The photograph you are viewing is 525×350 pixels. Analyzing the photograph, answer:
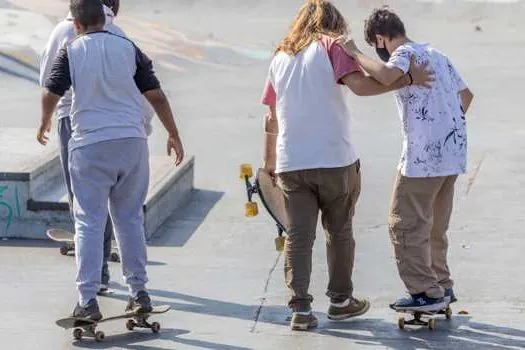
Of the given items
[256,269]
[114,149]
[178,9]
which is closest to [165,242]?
[256,269]

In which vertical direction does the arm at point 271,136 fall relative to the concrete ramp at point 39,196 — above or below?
above

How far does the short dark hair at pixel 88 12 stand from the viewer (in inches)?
245

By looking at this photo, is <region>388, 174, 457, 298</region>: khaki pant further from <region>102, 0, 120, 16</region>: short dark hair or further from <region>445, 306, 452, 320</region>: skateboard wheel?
<region>102, 0, 120, 16</region>: short dark hair

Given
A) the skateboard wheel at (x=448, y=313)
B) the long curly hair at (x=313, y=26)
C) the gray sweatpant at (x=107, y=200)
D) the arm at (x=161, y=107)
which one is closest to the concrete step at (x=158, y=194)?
the gray sweatpant at (x=107, y=200)

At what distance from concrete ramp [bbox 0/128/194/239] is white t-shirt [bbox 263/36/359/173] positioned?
83.7 inches

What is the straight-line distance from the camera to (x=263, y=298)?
701cm

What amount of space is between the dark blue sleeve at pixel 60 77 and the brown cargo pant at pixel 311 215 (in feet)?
3.76

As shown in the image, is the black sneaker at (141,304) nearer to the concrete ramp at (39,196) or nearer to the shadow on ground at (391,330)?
the shadow on ground at (391,330)

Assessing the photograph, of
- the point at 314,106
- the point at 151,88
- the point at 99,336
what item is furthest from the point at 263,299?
the point at 151,88

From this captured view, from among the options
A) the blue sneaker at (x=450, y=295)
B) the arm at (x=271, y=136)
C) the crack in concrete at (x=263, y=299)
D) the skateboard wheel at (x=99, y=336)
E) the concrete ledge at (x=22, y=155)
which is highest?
the arm at (x=271, y=136)

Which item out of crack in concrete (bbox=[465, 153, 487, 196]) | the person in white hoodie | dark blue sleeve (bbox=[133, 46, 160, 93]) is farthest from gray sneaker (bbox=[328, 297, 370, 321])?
crack in concrete (bbox=[465, 153, 487, 196])

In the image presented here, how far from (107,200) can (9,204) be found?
7.18 ft

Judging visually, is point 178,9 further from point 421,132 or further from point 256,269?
point 421,132

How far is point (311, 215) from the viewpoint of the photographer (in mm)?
6363
